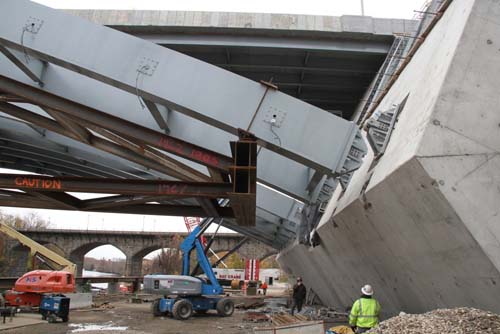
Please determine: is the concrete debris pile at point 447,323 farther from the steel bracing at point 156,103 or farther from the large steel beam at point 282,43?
the large steel beam at point 282,43

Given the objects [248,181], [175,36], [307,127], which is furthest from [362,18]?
[248,181]

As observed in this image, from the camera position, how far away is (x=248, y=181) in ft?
23.0

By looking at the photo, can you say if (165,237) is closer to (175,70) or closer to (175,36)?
(175,36)

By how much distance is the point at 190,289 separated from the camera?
13.6 meters

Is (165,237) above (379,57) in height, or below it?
below

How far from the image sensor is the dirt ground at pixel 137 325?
11.0 meters

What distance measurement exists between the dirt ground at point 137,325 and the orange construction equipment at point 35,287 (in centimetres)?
111

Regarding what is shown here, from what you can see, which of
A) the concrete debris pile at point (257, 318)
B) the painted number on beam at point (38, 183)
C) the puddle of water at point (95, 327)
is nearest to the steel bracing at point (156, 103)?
the painted number on beam at point (38, 183)

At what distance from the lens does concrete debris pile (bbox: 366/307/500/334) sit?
4.18 m

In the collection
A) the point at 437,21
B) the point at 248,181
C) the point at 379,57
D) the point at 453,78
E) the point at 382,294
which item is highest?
the point at 379,57

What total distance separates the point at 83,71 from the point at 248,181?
10.3 feet

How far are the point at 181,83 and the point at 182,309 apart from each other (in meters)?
8.61

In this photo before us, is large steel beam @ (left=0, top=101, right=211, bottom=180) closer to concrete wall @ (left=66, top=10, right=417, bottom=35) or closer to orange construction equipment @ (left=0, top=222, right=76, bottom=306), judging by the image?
concrete wall @ (left=66, top=10, right=417, bottom=35)

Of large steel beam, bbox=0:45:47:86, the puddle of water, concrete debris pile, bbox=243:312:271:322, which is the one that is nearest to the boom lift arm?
concrete debris pile, bbox=243:312:271:322
